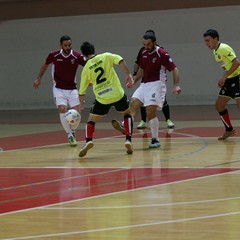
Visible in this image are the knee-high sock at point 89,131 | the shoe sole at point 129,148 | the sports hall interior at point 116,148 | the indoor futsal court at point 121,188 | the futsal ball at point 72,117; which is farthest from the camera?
the futsal ball at point 72,117

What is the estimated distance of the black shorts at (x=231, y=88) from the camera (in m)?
12.8

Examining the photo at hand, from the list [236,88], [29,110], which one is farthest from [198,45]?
[236,88]

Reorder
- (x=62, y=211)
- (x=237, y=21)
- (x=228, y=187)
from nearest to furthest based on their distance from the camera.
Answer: (x=62, y=211), (x=228, y=187), (x=237, y=21)

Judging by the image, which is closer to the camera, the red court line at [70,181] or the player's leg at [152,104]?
the red court line at [70,181]

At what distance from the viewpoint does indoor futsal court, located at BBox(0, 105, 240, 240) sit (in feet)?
19.5

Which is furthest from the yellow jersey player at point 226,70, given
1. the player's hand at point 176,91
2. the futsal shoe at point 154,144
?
the futsal shoe at point 154,144

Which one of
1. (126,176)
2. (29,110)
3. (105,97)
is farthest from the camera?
(29,110)

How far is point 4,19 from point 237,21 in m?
7.90

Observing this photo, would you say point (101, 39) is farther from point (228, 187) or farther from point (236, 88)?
point (228, 187)

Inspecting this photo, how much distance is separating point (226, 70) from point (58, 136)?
13.0 ft

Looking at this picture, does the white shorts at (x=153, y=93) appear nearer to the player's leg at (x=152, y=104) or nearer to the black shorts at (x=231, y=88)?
the player's leg at (x=152, y=104)

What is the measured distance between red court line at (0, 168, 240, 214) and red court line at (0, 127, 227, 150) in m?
3.41

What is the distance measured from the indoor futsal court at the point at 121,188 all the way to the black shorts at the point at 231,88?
82 cm

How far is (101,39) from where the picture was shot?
2383cm
